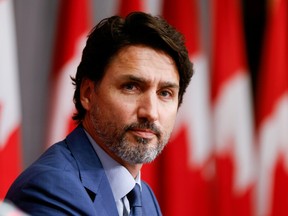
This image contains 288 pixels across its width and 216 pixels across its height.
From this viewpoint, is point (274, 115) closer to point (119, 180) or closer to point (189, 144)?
point (189, 144)

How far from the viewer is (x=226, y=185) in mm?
2299

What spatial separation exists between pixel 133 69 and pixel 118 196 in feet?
Result: 0.87

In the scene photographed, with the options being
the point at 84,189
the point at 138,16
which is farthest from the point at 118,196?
the point at 138,16

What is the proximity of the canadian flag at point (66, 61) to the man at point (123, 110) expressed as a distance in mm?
765

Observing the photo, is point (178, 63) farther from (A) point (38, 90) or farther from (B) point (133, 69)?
(A) point (38, 90)

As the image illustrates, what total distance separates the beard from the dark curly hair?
0.13 m

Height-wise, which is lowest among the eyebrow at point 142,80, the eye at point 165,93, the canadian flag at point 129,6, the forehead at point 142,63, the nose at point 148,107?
the nose at point 148,107

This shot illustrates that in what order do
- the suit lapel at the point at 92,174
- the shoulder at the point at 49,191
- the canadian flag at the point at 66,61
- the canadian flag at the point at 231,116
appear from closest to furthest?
the shoulder at the point at 49,191 → the suit lapel at the point at 92,174 → the canadian flag at the point at 66,61 → the canadian flag at the point at 231,116

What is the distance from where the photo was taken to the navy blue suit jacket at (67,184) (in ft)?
3.18

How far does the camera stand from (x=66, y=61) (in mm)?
2090

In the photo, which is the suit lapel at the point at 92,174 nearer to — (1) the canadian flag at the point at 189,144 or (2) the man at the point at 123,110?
(2) the man at the point at 123,110

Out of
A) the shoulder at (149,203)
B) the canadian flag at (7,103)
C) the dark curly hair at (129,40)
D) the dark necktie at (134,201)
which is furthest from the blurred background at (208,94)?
the dark necktie at (134,201)

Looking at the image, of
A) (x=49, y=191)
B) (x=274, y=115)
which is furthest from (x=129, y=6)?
(x=49, y=191)

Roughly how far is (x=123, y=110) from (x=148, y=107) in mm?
54
